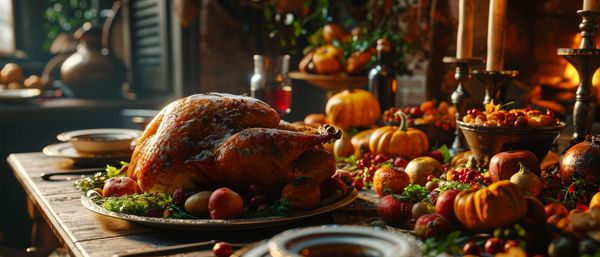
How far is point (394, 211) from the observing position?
3.76ft

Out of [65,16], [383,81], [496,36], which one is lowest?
[383,81]

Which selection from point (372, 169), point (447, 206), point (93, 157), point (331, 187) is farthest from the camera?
point (93, 157)

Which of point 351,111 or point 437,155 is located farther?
point 351,111

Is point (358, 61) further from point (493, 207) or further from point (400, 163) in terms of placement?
point (493, 207)

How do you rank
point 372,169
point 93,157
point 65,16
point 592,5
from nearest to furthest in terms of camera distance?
point 592,5, point 372,169, point 93,157, point 65,16

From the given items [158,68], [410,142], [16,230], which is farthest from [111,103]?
[410,142]

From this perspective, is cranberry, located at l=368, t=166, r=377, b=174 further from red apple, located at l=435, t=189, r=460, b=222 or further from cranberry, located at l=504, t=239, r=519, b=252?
cranberry, located at l=504, t=239, r=519, b=252

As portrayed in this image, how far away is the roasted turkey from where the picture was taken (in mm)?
1182

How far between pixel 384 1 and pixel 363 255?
91.4 inches

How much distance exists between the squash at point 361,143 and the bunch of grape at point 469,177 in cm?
61

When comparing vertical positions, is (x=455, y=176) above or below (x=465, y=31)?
below

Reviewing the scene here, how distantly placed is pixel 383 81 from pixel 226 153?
129 centimetres

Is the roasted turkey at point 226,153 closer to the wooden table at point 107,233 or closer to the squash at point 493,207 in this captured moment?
the wooden table at point 107,233

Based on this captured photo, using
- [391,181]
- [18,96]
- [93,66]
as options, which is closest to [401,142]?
[391,181]
